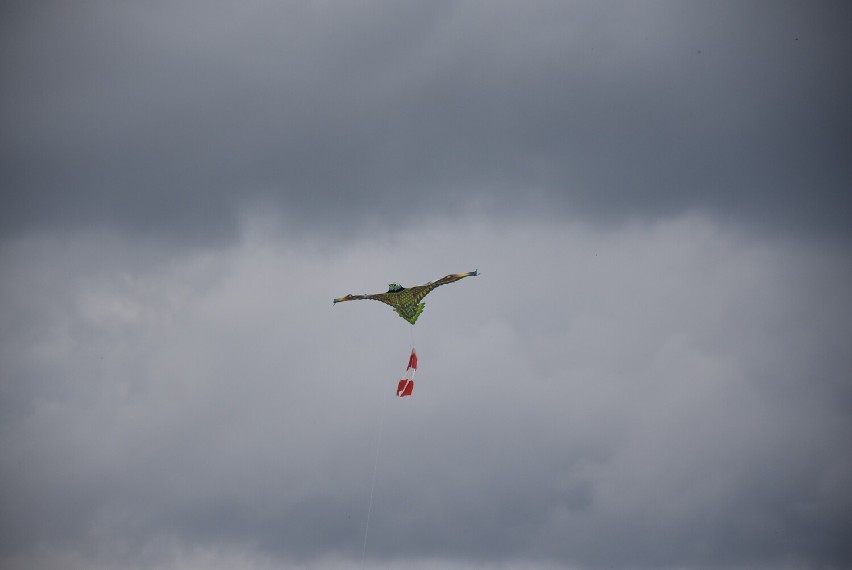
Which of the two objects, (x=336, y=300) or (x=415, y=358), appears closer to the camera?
(x=415, y=358)

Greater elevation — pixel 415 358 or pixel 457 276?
pixel 457 276

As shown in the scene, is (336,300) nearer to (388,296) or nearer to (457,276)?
(388,296)

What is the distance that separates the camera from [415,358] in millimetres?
102500

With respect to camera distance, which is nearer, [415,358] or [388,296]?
[415,358]

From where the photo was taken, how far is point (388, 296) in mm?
109062

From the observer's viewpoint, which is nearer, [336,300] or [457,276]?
[457,276]

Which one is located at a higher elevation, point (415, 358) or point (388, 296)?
A: point (388, 296)

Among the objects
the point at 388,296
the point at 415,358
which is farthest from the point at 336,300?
the point at 415,358

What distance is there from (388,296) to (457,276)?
414 inches

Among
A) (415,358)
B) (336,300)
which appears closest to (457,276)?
(415,358)

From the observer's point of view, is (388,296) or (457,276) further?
(388,296)

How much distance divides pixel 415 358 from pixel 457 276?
9.18 m

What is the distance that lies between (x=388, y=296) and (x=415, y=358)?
9.41m

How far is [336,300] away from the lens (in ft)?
371
